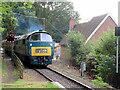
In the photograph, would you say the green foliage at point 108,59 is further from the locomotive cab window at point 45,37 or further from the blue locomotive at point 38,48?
the locomotive cab window at point 45,37

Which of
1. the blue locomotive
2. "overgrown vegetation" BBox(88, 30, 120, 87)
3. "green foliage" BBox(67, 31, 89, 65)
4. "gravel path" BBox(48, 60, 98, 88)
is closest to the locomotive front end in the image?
Answer: the blue locomotive

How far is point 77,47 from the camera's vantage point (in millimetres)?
21875

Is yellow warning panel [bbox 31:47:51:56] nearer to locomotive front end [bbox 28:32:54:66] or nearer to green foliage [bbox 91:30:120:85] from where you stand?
locomotive front end [bbox 28:32:54:66]

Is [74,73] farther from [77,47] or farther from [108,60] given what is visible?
[77,47]

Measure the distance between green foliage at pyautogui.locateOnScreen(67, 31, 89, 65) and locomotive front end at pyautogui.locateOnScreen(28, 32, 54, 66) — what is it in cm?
495

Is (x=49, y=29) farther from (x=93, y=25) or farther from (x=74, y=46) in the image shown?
(x=74, y=46)

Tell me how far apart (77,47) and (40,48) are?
22.2 ft

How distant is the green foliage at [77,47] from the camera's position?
20891mm

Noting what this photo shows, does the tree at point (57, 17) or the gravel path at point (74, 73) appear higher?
the tree at point (57, 17)

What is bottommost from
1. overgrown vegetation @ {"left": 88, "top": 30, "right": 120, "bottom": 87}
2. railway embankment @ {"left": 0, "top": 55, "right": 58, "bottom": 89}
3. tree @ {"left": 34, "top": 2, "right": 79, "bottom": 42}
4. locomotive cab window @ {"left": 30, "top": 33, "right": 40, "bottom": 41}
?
railway embankment @ {"left": 0, "top": 55, "right": 58, "bottom": 89}

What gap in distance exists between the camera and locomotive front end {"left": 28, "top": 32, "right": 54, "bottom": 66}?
15.9 meters

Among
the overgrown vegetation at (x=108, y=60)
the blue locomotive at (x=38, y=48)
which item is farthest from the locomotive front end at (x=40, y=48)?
the overgrown vegetation at (x=108, y=60)

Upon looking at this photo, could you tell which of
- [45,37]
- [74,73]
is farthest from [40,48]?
[74,73]

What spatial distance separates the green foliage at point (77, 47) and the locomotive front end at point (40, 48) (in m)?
4.95
